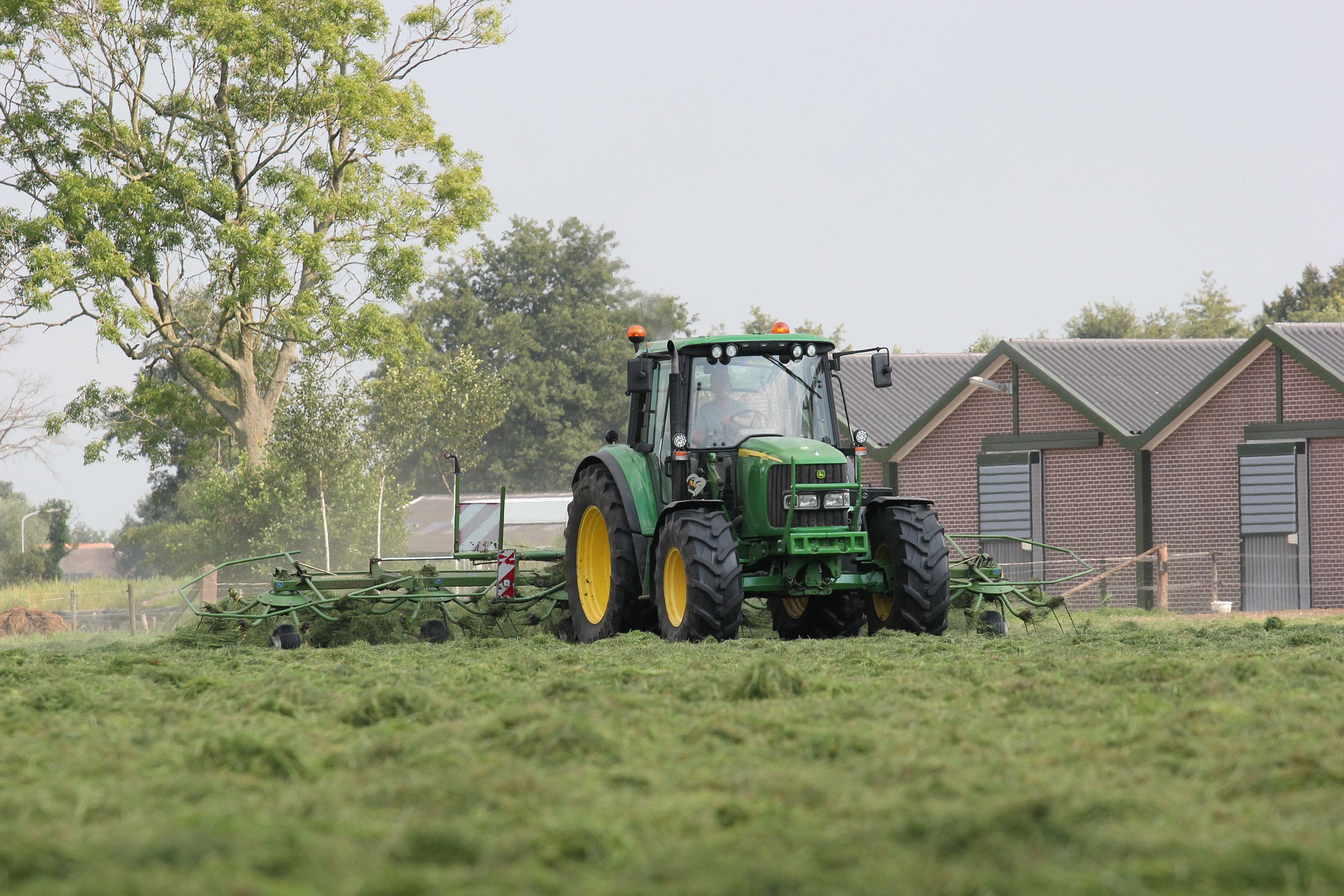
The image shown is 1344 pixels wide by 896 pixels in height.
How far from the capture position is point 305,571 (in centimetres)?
1378

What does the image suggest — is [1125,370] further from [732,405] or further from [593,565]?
[732,405]

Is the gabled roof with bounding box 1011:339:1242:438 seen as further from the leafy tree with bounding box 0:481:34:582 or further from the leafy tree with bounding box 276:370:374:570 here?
the leafy tree with bounding box 0:481:34:582

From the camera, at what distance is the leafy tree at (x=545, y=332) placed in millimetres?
64500

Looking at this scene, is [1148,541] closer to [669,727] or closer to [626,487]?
[626,487]

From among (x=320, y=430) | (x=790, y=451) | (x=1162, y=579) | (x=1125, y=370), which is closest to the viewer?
(x=790, y=451)

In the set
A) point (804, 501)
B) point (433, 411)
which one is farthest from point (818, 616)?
point (433, 411)

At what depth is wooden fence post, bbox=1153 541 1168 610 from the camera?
22.7 meters

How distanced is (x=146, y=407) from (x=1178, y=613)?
21922 millimetres

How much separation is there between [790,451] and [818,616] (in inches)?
90.0

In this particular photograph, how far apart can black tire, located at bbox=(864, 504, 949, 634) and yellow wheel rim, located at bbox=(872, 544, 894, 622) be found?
7cm

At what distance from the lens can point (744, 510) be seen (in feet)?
39.4

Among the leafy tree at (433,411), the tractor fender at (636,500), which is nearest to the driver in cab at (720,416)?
the tractor fender at (636,500)

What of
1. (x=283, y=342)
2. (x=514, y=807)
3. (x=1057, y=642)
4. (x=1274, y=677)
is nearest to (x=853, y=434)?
(x=1057, y=642)

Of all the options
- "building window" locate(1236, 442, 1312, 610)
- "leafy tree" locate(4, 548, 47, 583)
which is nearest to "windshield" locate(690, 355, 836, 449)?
"building window" locate(1236, 442, 1312, 610)
